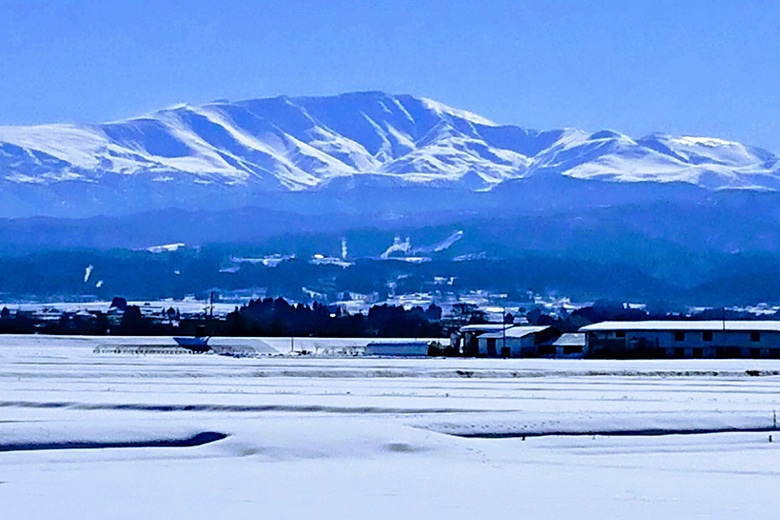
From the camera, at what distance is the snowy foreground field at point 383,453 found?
14797 mm

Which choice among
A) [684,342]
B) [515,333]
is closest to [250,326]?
[515,333]

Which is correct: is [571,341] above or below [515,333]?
below

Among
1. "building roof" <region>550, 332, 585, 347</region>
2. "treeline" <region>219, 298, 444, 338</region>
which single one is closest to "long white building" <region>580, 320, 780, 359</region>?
"building roof" <region>550, 332, 585, 347</region>

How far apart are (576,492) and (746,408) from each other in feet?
36.3

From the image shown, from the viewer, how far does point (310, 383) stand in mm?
34781

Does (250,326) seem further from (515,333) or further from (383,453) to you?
(383,453)

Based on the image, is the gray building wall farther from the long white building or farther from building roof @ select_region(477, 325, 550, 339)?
building roof @ select_region(477, 325, 550, 339)

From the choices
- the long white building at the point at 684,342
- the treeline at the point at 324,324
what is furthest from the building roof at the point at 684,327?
the treeline at the point at 324,324

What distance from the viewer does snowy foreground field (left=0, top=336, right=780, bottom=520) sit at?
48.5ft

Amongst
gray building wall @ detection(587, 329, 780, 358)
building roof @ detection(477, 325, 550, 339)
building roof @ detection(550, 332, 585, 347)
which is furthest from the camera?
building roof @ detection(477, 325, 550, 339)

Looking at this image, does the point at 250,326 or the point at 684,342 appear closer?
the point at 684,342

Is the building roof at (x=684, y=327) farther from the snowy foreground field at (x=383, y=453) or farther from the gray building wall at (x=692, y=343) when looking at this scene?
the snowy foreground field at (x=383, y=453)

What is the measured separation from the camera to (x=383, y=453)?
18844mm

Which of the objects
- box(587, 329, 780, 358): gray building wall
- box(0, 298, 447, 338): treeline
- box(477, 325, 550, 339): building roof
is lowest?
box(587, 329, 780, 358): gray building wall
